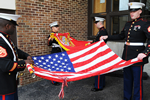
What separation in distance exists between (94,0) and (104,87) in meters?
4.01

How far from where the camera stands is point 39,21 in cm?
469

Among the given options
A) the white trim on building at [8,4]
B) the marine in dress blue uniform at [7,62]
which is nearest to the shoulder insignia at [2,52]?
the marine in dress blue uniform at [7,62]

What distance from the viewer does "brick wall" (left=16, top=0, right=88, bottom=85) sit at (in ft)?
14.1

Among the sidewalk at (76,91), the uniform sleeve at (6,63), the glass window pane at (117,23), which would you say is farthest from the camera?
the glass window pane at (117,23)

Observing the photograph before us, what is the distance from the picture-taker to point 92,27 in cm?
659

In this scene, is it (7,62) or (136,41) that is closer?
(7,62)

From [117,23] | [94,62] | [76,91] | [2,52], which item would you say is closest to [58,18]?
[117,23]

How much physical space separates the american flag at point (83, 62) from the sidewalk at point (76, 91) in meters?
1.07

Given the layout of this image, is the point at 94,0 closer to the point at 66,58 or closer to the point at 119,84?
the point at 119,84

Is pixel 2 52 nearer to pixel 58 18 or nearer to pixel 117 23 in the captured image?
pixel 58 18

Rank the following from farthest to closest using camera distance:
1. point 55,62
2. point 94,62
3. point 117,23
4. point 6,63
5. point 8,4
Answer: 1. point 117,23
2. point 8,4
3. point 94,62
4. point 55,62
5. point 6,63

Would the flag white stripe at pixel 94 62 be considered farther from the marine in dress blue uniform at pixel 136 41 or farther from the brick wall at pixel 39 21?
the brick wall at pixel 39 21

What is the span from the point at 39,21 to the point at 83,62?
2.43 m

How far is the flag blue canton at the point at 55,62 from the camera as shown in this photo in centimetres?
264
